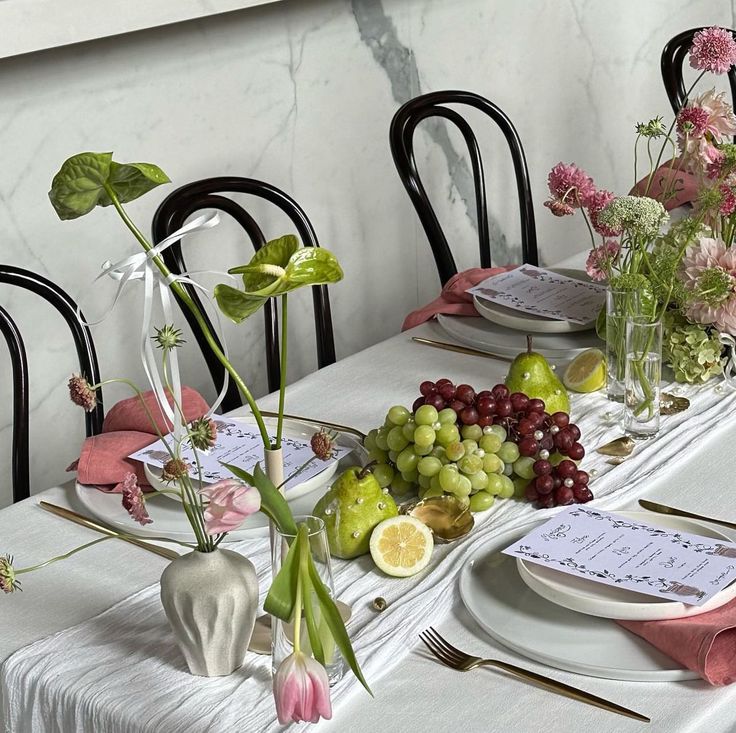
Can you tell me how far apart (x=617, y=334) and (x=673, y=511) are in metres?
0.33

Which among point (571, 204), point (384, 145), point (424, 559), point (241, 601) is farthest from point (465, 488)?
point (384, 145)

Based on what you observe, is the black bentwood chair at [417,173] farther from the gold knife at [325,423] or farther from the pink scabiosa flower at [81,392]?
the pink scabiosa flower at [81,392]

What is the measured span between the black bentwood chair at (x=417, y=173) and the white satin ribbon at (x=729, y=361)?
72 centimetres

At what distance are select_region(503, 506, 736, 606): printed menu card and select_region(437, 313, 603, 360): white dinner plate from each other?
0.51 meters

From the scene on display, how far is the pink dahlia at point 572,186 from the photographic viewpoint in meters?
1.41

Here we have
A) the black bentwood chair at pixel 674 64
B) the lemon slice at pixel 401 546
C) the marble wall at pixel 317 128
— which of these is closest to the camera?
the lemon slice at pixel 401 546

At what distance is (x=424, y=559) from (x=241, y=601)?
0.22 metres

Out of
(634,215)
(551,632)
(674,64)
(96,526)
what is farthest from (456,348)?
(674,64)

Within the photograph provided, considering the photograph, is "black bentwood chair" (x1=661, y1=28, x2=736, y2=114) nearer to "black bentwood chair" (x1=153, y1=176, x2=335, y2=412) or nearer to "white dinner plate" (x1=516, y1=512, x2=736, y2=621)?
"black bentwood chair" (x1=153, y1=176, x2=335, y2=412)

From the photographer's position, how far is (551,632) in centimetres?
94

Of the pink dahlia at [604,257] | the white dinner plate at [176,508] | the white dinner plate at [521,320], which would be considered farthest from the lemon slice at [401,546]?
the white dinner plate at [521,320]

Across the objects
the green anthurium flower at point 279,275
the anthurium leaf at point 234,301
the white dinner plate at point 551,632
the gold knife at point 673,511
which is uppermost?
the green anthurium flower at point 279,275

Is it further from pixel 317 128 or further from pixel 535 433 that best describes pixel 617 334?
pixel 317 128

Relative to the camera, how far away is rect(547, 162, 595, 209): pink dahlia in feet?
4.62
